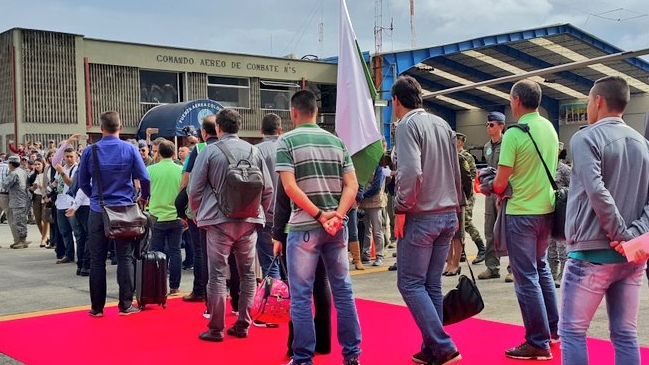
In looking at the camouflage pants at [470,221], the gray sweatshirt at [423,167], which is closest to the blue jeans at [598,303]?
the gray sweatshirt at [423,167]

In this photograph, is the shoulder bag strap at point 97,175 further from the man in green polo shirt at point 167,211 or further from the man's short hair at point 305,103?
the man's short hair at point 305,103

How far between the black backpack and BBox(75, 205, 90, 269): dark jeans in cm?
484

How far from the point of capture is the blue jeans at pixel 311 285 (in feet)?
15.9

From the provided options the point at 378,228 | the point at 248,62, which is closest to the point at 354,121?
the point at 378,228

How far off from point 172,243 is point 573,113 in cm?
4072

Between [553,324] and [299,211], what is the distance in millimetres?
2215

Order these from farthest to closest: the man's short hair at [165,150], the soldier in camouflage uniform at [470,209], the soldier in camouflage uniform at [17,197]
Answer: the soldier in camouflage uniform at [17,197], the soldier in camouflage uniform at [470,209], the man's short hair at [165,150]

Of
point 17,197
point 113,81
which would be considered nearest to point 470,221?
point 17,197

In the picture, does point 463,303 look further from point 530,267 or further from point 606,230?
point 606,230

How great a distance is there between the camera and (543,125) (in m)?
5.26

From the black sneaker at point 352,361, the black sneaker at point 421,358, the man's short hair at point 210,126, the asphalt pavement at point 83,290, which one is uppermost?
the man's short hair at point 210,126

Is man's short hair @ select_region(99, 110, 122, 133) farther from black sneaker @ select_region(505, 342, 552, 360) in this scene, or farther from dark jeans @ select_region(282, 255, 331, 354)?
black sneaker @ select_region(505, 342, 552, 360)

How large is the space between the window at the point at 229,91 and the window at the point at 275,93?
77 cm

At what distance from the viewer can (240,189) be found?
5828mm
